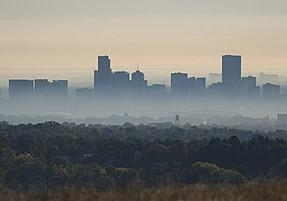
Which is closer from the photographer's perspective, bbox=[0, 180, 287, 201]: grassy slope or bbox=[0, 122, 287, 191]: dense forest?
bbox=[0, 180, 287, 201]: grassy slope

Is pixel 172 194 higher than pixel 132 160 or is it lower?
higher

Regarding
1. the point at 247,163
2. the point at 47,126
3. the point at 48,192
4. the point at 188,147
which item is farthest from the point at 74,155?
the point at 48,192

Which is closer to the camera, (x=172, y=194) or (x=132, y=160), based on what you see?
(x=172, y=194)

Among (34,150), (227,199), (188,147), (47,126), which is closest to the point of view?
(227,199)

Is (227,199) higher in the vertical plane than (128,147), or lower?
higher

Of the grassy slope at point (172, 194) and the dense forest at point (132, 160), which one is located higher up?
the grassy slope at point (172, 194)

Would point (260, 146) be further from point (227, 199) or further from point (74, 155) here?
point (227, 199)

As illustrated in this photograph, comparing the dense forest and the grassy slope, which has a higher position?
the grassy slope

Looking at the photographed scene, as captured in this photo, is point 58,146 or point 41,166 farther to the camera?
point 58,146

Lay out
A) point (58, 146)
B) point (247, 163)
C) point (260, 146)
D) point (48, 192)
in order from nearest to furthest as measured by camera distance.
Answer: point (48, 192) → point (247, 163) → point (260, 146) → point (58, 146)

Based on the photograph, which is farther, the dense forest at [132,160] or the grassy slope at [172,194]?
the dense forest at [132,160]
